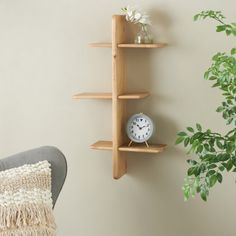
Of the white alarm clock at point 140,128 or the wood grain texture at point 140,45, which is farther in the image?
the white alarm clock at point 140,128

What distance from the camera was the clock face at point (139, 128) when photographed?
2.77 metres

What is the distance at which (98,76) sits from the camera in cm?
289

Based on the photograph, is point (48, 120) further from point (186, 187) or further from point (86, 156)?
point (186, 187)

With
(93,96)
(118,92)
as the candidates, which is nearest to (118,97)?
(118,92)

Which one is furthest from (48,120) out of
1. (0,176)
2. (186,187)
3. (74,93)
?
(186,187)

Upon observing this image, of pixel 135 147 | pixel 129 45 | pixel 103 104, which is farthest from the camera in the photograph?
pixel 103 104

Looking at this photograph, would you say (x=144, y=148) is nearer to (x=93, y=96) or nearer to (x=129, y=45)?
(x=93, y=96)

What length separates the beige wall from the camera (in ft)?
9.00

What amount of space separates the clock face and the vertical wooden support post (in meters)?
0.05

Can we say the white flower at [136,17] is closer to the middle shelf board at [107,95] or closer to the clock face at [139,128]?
the middle shelf board at [107,95]

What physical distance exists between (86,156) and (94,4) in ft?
2.62

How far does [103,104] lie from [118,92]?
0.61ft

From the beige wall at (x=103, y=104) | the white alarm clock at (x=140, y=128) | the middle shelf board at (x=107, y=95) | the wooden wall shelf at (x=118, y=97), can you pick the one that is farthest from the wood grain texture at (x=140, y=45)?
the white alarm clock at (x=140, y=128)

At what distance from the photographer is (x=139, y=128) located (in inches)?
110
